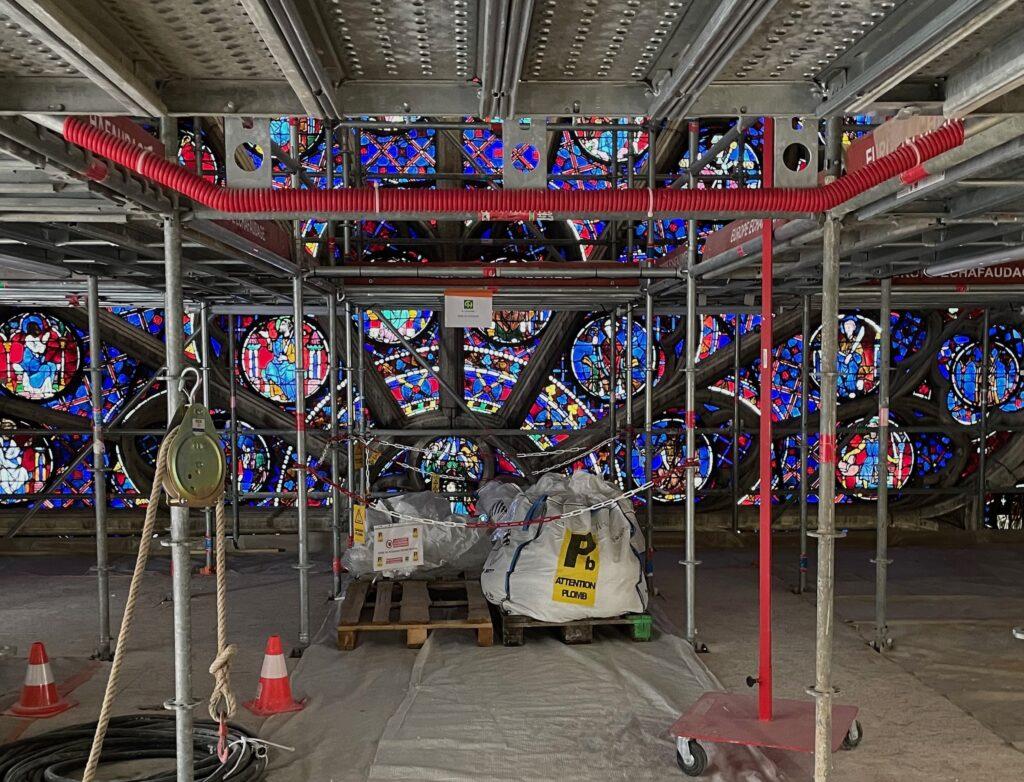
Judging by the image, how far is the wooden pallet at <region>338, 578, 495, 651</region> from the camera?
5980mm

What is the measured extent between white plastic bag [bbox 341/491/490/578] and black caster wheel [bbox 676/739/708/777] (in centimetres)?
333

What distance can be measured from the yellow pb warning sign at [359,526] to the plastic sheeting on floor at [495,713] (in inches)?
45.8

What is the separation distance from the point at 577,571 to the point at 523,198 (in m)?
3.41

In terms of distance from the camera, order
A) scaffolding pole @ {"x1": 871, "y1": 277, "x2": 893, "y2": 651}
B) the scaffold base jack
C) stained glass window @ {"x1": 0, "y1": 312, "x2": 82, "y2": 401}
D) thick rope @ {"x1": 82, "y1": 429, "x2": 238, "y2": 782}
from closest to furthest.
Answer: thick rope @ {"x1": 82, "y1": 429, "x2": 238, "y2": 782}
the scaffold base jack
scaffolding pole @ {"x1": 871, "y1": 277, "x2": 893, "y2": 651}
stained glass window @ {"x1": 0, "y1": 312, "x2": 82, "y2": 401}

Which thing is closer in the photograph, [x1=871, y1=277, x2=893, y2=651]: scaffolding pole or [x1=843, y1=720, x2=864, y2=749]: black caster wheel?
[x1=843, y1=720, x2=864, y2=749]: black caster wheel

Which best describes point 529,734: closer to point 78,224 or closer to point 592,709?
point 592,709

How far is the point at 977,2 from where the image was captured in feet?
6.29

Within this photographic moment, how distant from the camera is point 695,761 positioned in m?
4.08

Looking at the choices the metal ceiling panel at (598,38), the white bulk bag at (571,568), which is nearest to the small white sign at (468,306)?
the white bulk bag at (571,568)

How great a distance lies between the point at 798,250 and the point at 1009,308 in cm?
547

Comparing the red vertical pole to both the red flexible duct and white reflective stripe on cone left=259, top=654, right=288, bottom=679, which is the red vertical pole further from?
white reflective stripe on cone left=259, top=654, right=288, bottom=679

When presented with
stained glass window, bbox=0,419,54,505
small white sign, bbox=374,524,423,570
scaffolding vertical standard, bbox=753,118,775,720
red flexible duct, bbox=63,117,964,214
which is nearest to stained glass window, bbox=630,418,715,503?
small white sign, bbox=374,524,423,570

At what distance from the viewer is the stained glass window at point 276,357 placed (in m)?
9.53

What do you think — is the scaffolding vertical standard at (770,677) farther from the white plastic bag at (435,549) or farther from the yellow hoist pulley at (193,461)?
the white plastic bag at (435,549)
